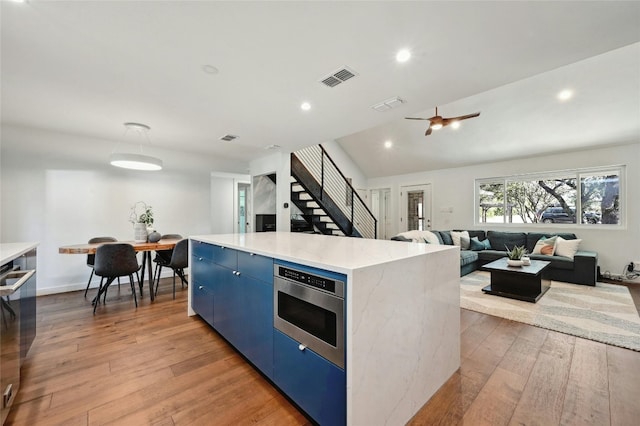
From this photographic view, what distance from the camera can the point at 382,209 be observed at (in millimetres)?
8672

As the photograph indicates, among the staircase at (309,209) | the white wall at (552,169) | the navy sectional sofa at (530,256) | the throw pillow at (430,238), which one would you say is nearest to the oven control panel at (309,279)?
the navy sectional sofa at (530,256)

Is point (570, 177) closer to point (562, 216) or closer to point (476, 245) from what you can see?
point (562, 216)

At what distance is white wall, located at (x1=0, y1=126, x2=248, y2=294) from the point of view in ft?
12.2

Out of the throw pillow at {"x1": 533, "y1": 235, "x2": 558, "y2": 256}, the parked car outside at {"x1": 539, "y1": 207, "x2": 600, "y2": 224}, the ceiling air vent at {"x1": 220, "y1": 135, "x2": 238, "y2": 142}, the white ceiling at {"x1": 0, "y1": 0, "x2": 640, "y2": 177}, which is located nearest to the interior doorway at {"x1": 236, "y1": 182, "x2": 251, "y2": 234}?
the ceiling air vent at {"x1": 220, "y1": 135, "x2": 238, "y2": 142}

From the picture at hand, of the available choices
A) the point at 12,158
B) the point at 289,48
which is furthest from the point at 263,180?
the point at 289,48

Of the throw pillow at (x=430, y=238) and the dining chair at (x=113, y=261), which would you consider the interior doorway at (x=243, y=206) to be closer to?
the dining chair at (x=113, y=261)

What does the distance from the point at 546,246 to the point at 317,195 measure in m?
4.58

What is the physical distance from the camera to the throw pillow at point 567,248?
4.62 m

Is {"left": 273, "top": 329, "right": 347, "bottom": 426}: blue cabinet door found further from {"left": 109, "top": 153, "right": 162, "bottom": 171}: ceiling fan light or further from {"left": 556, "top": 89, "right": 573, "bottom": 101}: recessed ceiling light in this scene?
{"left": 556, "top": 89, "right": 573, "bottom": 101}: recessed ceiling light

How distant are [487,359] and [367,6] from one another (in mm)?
2749

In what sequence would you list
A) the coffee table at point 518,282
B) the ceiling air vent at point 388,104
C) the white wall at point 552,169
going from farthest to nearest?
the white wall at point 552,169, the coffee table at point 518,282, the ceiling air vent at point 388,104

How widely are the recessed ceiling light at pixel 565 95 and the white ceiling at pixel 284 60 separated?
12 centimetres

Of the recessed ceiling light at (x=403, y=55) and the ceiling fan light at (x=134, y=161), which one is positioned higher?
the recessed ceiling light at (x=403, y=55)

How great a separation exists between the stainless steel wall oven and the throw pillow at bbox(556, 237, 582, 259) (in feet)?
17.8
